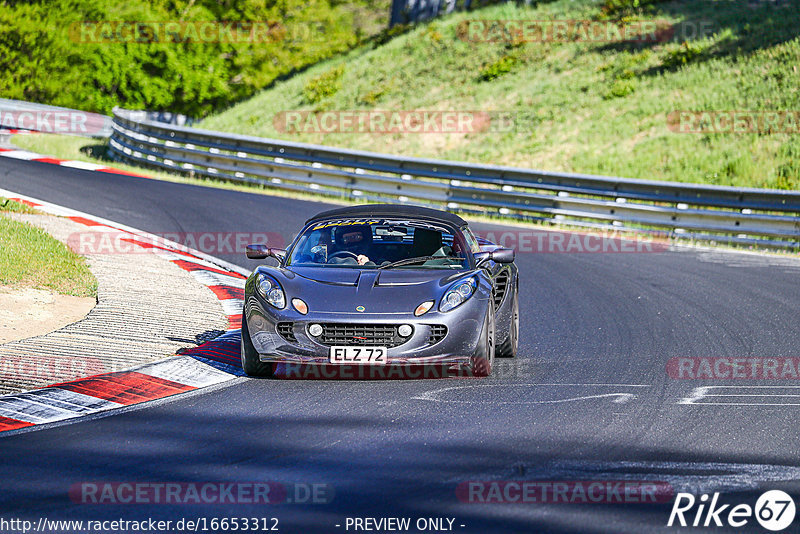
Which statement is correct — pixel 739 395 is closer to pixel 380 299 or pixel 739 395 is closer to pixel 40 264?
pixel 380 299

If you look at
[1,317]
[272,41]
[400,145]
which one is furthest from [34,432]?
[272,41]

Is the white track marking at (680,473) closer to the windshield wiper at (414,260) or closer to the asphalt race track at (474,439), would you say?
the asphalt race track at (474,439)

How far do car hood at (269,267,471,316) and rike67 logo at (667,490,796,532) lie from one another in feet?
10.5

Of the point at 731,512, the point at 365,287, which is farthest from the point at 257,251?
the point at 731,512

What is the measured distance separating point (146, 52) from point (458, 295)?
1794 inches

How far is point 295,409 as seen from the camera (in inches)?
272

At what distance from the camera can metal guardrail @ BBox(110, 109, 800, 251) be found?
18516mm

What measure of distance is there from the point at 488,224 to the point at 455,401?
13.0m

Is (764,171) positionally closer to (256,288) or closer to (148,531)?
(256,288)

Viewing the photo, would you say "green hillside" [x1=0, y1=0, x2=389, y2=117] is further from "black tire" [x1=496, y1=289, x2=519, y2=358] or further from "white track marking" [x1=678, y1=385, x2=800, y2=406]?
"white track marking" [x1=678, y1=385, x2=800, y2=406]

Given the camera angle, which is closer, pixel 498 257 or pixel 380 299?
pixel 380 299

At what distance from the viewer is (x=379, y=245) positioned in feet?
29.2

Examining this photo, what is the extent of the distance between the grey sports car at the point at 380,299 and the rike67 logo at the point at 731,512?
2.99 metres

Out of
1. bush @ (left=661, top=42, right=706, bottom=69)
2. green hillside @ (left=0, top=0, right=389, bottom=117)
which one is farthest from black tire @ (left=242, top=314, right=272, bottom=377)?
green hillside @ (left=0, top=0, right=389, bottom=117)
